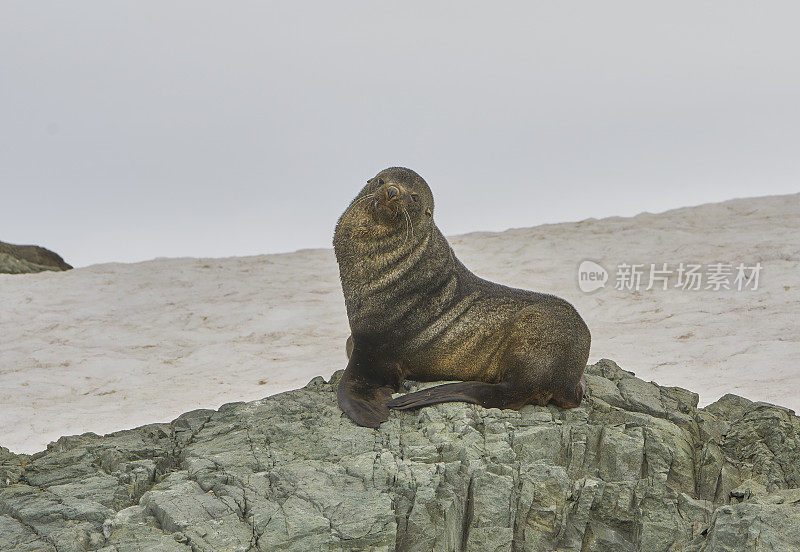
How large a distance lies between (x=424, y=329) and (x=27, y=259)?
11638mm

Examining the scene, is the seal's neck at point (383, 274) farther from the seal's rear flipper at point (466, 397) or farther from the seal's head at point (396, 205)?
the seal's rear flipper at point (466, 397)

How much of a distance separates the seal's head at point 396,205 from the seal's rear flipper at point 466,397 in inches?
45.9

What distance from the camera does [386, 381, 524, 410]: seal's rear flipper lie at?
621cm

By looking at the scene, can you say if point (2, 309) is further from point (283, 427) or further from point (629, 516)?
point (629, 516)

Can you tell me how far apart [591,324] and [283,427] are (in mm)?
6057

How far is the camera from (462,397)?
6.20 meters

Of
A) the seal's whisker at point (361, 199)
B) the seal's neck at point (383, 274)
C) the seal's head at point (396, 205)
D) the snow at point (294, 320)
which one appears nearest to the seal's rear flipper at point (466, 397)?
the seal's neck at point (383, 274)

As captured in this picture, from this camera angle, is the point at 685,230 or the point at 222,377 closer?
the point at 222,377

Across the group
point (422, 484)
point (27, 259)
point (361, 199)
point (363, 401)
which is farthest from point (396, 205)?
point (27, 259)

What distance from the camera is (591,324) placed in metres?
11.4

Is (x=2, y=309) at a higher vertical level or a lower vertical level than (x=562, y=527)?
higher

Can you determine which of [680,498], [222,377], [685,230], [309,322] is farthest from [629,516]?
[685,230]

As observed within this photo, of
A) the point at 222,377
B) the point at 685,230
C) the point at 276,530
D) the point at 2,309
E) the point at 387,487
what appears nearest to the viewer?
the point at 276,530

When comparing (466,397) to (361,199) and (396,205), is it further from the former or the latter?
(361,199)
